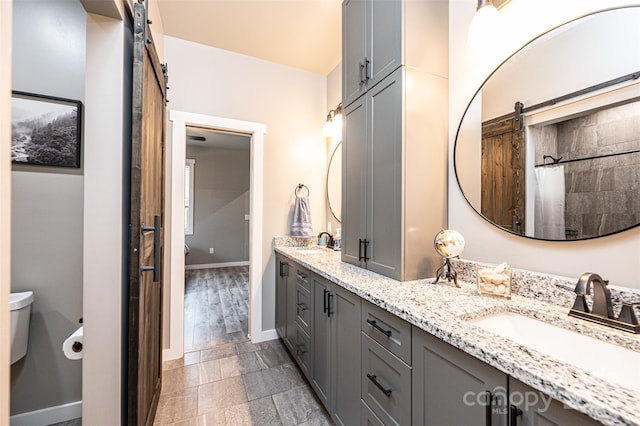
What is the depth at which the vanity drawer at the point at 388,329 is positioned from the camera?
3.41 feet

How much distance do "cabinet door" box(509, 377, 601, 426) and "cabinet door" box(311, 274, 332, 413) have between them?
1.06 m

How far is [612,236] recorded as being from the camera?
984 millimetres

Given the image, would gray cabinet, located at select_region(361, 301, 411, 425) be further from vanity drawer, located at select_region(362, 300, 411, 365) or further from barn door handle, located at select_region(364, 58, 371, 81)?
barn door handle, located at select_region(364, 58, 371, 81)

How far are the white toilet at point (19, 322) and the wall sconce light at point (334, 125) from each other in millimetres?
2508

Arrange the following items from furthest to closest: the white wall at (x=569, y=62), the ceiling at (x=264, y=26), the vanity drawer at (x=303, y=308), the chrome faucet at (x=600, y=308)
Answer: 1. the ceiling at (x=264, y=26)
2. the vanity drawer at (x=303, y=308)
3. the white wall at (x=569, y=62)
4. the chrome faucet at (x=600, y=308)

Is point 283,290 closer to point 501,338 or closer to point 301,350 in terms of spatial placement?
point 301,350

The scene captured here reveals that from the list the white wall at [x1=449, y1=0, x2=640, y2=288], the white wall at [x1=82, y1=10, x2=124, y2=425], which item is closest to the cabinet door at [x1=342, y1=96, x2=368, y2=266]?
the white wall at [x1=449, y1=0, x2=640, y2=288]

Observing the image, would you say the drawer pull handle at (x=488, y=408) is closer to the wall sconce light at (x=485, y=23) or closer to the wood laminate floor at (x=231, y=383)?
the wood laminate floor at (x=231, y=383)

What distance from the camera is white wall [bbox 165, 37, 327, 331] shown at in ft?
8.21

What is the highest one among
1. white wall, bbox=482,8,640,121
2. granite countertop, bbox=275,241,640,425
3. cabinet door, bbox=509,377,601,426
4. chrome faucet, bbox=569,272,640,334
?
white wall, bbox=482,8,640,121

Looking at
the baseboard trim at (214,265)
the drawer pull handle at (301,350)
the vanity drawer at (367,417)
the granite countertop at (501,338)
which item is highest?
the granite countertop at (501,338)

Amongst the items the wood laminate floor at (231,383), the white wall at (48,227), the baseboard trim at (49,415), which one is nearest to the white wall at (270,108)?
the wood laminate floor at (231,383)

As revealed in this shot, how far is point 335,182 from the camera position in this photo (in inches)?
110

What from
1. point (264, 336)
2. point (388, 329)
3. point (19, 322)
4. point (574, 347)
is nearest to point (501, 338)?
point (574, 347)
